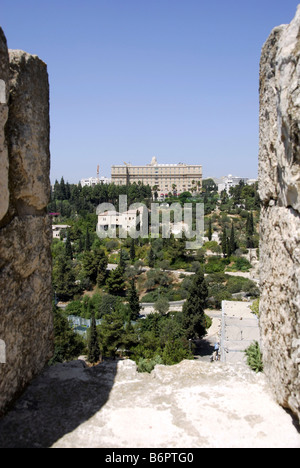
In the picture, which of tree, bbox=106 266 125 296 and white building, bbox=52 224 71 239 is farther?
white building, bbox=52 224 71 239

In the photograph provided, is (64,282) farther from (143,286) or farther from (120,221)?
A: (120,221)

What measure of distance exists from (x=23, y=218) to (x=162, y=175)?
79101mm

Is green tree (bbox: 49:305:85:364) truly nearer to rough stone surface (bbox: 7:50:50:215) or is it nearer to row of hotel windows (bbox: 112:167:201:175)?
rough stone surface (bbox: 7:50:50:215)

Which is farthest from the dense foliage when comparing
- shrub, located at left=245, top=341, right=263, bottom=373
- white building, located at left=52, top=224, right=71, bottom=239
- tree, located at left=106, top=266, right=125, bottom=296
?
shrub, located at left=245, top=341, right=263, bottom=373

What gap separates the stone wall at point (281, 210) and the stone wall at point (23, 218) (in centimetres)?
193

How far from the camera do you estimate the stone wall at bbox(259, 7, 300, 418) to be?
259cm

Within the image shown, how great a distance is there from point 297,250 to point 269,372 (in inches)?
53.8

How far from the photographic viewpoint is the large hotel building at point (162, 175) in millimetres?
80625

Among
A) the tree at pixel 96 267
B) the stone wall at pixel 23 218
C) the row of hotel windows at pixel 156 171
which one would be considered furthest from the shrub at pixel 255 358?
the row of hotel windows at pixel 156 171

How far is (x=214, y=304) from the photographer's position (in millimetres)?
24906

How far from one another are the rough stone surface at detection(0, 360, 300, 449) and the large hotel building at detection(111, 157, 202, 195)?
77.4 m

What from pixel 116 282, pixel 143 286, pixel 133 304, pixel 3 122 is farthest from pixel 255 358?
pixel 143 286
